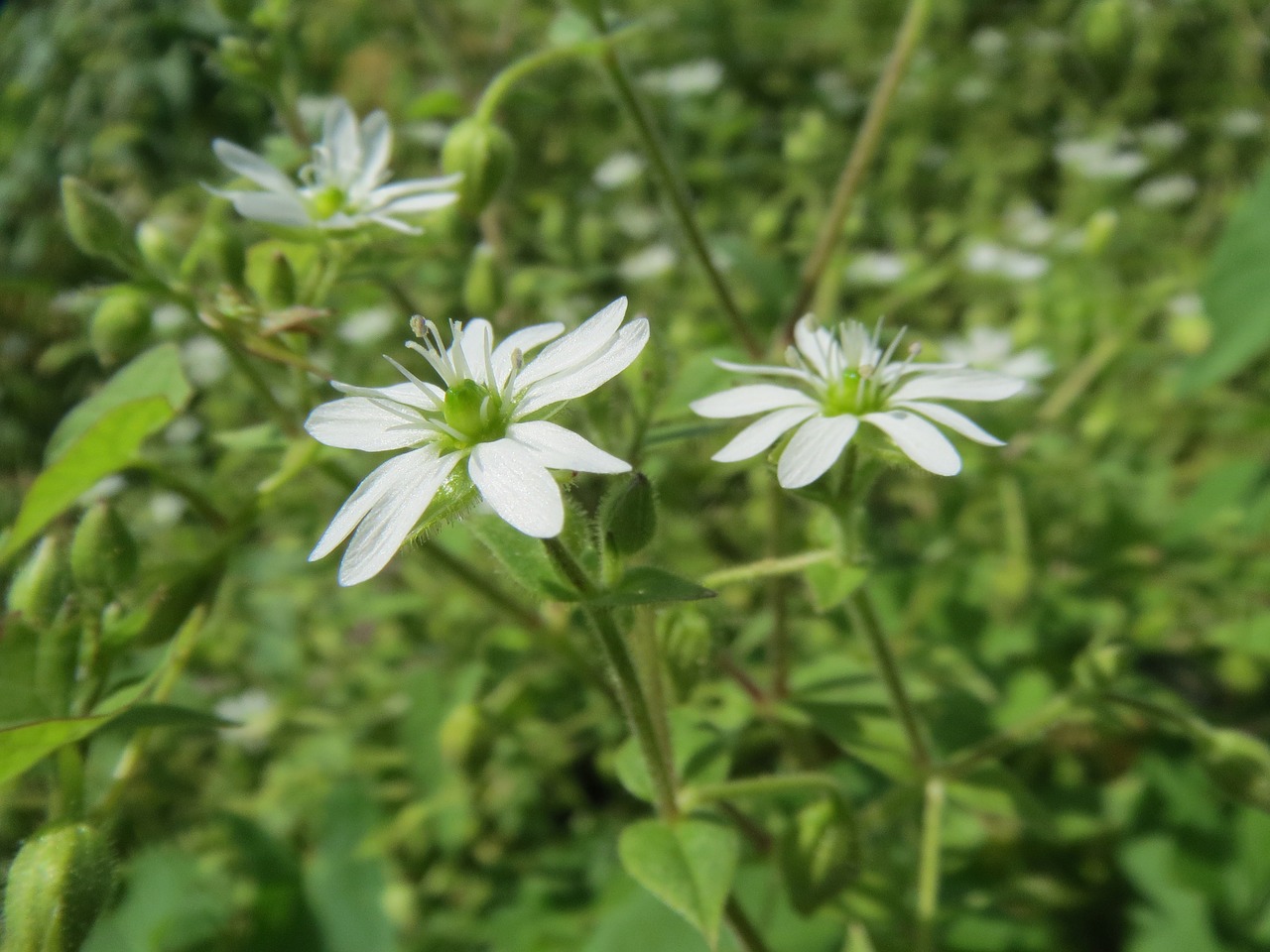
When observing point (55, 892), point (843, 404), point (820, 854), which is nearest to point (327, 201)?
point (843, 404)

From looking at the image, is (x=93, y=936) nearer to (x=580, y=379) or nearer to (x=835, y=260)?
(x=580, y=379)

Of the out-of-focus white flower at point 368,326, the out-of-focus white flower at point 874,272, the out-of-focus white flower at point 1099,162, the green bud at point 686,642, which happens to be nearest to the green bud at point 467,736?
the green bud at point 686,642

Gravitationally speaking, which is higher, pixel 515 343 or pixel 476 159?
pixel 476 159

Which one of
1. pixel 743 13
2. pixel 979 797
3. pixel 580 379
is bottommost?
pixel 979 797

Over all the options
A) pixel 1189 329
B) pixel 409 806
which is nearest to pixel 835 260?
pixel 1189 329

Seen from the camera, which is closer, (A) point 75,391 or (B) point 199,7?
(B) point 199,7

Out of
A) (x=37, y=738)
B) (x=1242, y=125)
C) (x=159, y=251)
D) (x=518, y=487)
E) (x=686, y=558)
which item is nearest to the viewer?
(x=518, y=487)

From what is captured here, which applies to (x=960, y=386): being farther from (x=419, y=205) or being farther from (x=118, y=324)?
(x=118, y=324)
